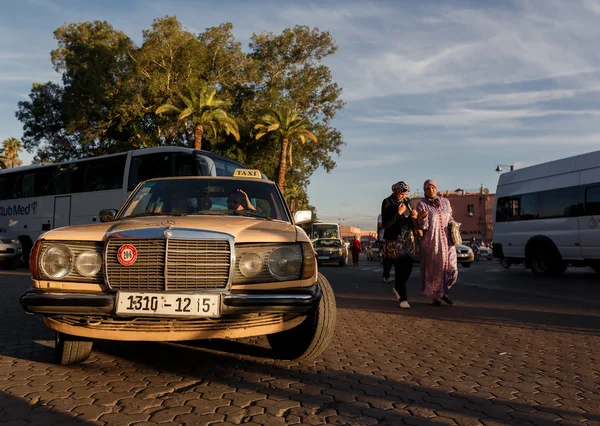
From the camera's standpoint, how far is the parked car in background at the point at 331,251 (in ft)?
78.2

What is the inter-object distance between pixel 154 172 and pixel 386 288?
8.35m

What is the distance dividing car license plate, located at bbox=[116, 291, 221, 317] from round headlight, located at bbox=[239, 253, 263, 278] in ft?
1.00

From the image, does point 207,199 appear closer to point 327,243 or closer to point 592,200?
point 592,200

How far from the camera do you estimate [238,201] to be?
503 cm

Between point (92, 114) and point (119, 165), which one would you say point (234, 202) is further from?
point (92, 114)

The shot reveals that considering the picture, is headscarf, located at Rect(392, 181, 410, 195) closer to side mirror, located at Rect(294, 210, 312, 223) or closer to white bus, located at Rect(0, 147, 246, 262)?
side mirror, located at Rect(294, 210, 312, 223)

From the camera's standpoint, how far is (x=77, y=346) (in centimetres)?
404

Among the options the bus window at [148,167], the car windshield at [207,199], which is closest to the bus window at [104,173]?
the bus window at [148,167]

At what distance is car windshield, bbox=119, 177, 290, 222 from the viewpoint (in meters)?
4.82

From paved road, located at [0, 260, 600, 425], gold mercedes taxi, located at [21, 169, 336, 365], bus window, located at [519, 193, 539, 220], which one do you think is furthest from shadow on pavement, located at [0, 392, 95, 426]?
bus window, located at [519, 193, 539, 220]

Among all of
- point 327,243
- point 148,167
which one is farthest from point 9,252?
point 327,243

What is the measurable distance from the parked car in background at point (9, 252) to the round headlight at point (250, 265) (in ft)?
53.8

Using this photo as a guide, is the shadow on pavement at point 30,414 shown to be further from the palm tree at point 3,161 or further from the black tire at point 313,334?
the palm tree at point 3,161

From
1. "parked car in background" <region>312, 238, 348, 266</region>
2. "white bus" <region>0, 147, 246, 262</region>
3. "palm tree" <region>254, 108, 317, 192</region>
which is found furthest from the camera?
"palm tree" <region>254, 108, 317, 192</region>
